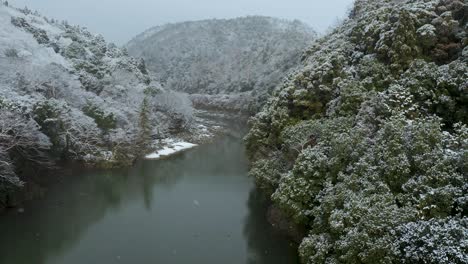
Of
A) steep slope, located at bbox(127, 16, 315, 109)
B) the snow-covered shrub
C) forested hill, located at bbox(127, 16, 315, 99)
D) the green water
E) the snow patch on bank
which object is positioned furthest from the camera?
forested hill, located at bbox(127, 16, 315, 99)

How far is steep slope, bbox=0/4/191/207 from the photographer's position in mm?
29625

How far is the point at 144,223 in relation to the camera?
26734 millimetres

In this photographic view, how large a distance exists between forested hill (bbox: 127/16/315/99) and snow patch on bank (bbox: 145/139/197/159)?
833 inches

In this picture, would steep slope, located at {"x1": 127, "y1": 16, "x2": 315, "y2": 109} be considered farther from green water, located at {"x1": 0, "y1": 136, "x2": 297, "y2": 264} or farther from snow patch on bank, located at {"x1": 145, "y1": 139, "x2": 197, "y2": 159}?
green water, located at {"x1": 0, "y1": 136, "x2": 297, "y2": 264}

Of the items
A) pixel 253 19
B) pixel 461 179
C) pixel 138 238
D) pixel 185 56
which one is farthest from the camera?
pixel 253 19

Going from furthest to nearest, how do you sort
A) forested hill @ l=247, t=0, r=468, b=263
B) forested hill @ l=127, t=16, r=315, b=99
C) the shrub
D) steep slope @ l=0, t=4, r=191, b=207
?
1. forested hill @ l=127, t=16, r=315, b=99
2. the shrub
3. steep slope @ l=0, t=4, r=191, b=207
4. forested hill @ l=247, t=0, r=468, b=263

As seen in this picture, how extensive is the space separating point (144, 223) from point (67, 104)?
20.3 metres

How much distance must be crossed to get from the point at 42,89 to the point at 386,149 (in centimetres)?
3521

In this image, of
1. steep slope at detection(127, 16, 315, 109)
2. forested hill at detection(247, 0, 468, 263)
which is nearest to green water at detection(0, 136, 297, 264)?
forested hill at detection(247, 0, 468, 263)

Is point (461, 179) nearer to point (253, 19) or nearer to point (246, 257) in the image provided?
point (246, 257)

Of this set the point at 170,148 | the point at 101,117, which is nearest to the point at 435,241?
the point at 101,117

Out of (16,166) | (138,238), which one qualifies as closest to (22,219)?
(16,166)

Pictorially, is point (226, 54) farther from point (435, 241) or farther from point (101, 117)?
point (435, 241)

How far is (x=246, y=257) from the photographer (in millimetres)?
22094
